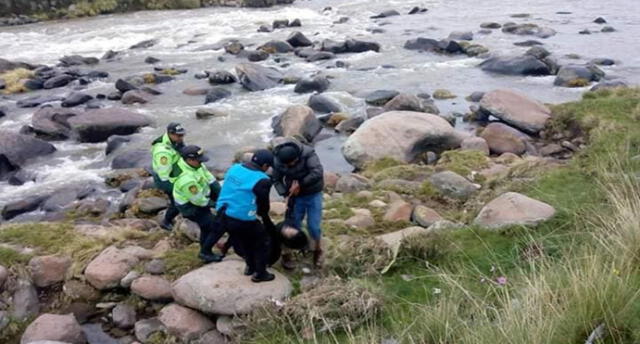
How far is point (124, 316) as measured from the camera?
24.7ft

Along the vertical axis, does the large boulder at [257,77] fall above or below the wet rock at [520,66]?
Result: above

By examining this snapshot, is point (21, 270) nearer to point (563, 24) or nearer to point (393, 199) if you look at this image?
point (393, 199)

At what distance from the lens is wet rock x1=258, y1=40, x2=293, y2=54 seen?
2820 centimetres

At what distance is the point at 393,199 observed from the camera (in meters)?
11.0

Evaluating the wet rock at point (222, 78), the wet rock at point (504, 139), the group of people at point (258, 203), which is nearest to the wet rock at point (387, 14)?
the wet rock at point (222, 78)

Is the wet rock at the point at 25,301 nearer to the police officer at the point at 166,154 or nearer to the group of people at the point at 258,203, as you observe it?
the group of people at the point at 258,203

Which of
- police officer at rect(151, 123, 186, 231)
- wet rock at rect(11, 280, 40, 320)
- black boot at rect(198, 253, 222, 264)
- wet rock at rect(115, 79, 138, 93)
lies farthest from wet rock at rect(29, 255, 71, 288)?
wet rock at rect(115, 79, 138, 93)

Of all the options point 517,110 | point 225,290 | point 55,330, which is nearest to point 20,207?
point 55,330

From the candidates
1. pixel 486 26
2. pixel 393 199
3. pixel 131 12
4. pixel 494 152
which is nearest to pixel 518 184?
pixel 393 199

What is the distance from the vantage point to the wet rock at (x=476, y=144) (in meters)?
14.4

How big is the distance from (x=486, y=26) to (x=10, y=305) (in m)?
27.8

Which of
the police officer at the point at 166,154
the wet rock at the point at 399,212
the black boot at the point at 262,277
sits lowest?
the wet rock at the point at 399,212

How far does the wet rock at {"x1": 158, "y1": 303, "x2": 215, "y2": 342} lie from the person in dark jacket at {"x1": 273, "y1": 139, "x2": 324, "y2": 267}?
132cm

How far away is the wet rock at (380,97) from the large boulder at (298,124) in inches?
112
